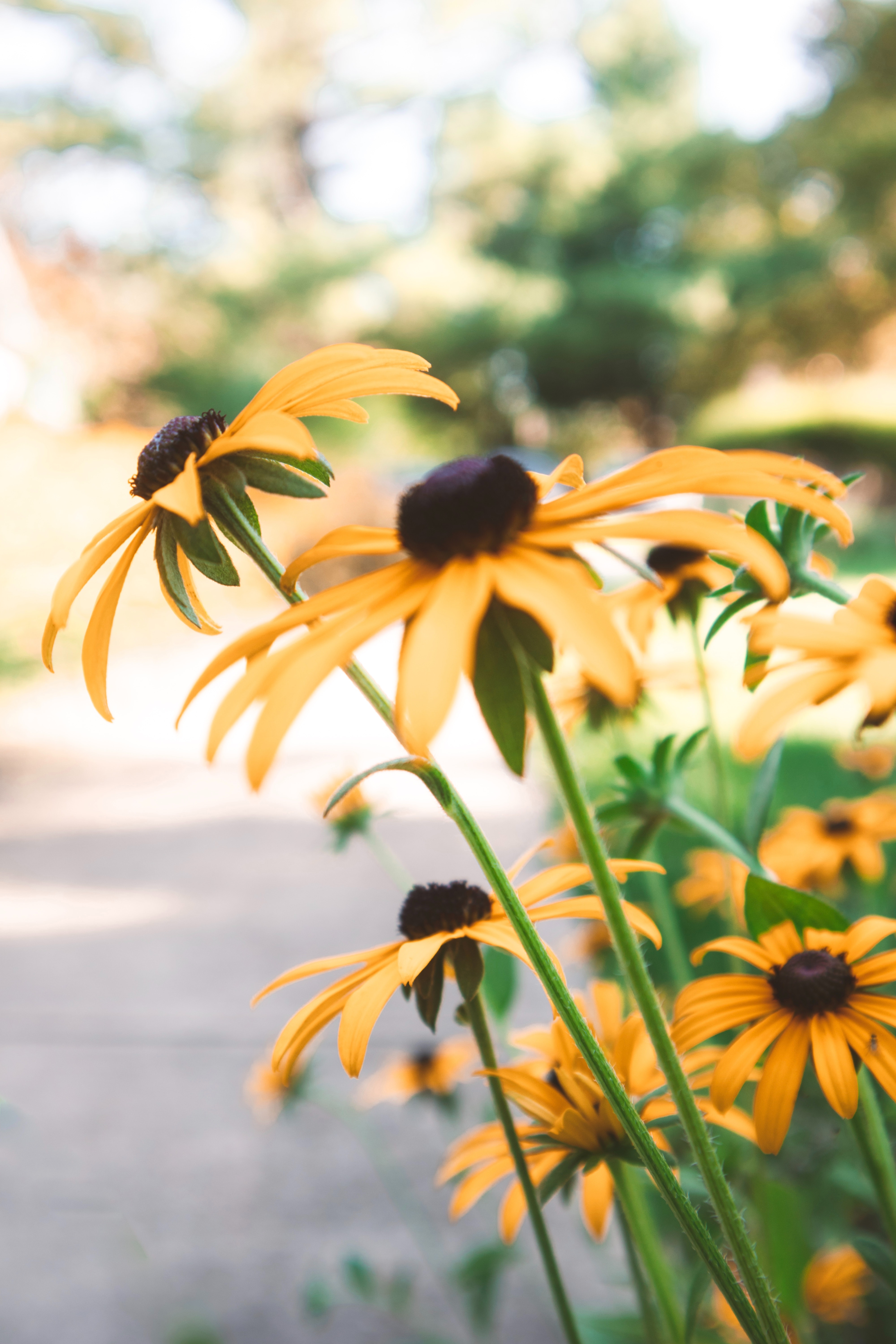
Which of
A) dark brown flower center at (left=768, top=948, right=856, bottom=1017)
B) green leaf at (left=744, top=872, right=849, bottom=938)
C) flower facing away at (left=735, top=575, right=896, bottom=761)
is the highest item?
flower facing away at (left=735, top=575, right=896, bottom=761)

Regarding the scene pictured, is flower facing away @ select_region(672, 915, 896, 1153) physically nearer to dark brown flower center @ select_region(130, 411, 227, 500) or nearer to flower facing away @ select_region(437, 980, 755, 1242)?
flower facing away @ select_region(437, 980, 755, 1242)

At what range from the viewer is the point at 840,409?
11.6 meters

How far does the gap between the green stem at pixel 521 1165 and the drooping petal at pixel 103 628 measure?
253mm

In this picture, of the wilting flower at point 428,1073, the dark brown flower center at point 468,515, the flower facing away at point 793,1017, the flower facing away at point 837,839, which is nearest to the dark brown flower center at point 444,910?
the flower facing away at point 793,1017

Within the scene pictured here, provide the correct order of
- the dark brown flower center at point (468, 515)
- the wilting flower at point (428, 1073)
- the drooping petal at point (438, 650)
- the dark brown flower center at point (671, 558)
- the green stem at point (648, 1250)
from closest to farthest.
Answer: the drooping petal at point (438, 650), the dark brown flower center at point (468, 515), the green stem at point (648, 1250), the dark brown flower center at point (671, 558), the wilting flower at point (428, 1073)

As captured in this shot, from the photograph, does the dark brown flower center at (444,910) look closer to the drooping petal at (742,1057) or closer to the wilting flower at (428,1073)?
the drooping petal at (742,1057)

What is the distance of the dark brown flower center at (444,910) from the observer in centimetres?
60

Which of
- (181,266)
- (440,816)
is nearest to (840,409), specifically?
(181,266)

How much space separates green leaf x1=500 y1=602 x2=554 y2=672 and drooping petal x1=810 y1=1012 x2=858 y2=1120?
0.29m

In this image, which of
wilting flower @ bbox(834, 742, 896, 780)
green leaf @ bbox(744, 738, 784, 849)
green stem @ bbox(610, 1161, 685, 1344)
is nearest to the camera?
green stem @ bbox(610, 1161, 685, 1344)

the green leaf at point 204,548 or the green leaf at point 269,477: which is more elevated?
the green leaf at point 269,477

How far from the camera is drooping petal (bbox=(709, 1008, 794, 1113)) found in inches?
21.2

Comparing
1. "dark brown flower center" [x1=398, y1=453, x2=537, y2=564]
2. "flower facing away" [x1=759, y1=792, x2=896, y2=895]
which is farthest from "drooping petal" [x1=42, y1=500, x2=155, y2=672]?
"flower facing away" [x1=759, y1=792, x2=896, y2=895]

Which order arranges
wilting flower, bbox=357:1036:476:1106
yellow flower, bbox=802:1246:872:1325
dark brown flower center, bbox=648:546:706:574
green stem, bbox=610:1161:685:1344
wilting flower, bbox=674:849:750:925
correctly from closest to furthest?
green stem, bbox=610:1161:685:1344, wilting flower, bbox=674:849:750:925, dark brown flower center, bbox=648:546:706:574, yellow flower, bbox=802:1246:872:1325, wilting flower, bbox=357:1036:476:1106
